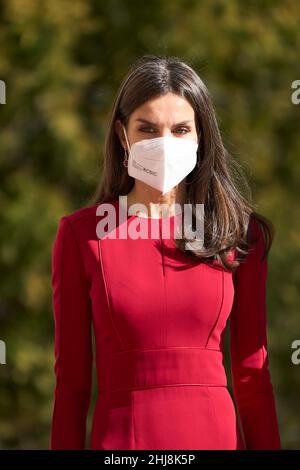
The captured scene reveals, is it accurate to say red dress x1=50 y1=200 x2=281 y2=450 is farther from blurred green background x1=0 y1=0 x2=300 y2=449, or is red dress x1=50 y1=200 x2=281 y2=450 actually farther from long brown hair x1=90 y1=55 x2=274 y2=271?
blurred green background x1=0 y1=0 x2=300 y2=449

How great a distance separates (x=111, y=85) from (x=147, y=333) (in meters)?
4.98

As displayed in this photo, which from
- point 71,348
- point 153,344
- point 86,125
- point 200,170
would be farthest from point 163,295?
point 86,125

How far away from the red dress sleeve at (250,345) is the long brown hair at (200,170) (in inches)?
1.7

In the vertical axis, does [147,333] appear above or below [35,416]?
below

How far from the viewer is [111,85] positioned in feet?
24.8

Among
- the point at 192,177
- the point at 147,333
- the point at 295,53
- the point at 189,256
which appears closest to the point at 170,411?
the point at 147,333

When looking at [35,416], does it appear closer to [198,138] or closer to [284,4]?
[284,4]

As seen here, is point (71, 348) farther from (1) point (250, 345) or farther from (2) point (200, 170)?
(2) point (200, 170)

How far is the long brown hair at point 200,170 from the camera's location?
284 cm

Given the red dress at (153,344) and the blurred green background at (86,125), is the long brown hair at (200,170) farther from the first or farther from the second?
the blurred green background at (86,125)

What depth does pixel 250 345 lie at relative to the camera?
9.45 feet

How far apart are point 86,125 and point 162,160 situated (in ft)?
15.7

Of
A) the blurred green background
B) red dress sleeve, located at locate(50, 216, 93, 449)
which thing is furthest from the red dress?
the blurred green background

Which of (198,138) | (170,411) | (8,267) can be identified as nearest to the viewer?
(170,411)
